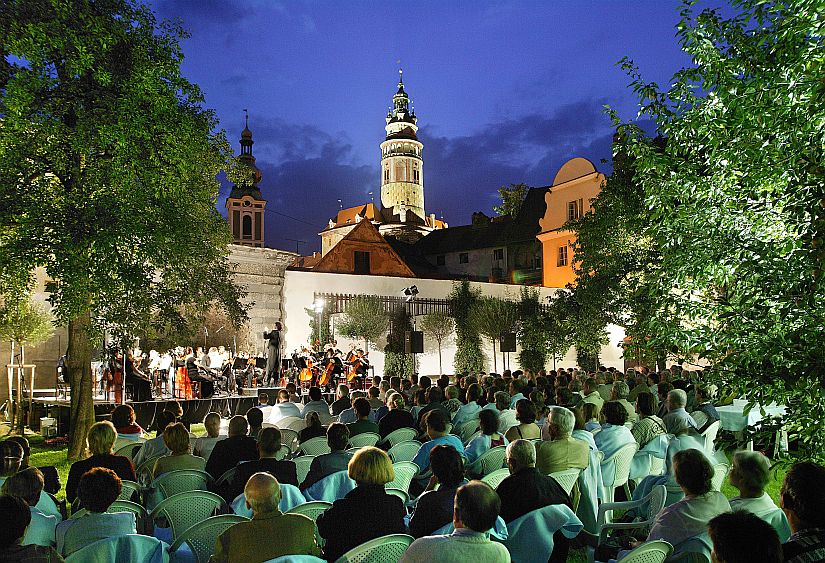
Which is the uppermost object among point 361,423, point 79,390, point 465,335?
point 465,335

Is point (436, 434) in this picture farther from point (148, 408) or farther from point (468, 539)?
point (148, 408)

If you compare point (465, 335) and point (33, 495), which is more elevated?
point (465, 335)

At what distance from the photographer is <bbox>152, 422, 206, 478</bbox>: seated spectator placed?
569 cm

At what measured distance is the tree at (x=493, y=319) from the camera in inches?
1088

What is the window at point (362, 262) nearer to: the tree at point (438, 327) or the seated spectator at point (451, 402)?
the tree at point (438, 327)

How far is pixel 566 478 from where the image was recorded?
5.35 metres

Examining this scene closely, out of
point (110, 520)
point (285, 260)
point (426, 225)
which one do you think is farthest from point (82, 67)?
point (426, 225)

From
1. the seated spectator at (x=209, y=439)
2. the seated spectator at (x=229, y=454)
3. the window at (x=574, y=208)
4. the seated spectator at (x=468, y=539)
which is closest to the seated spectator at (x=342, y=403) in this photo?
the seated spectator at (x=209, y=439)

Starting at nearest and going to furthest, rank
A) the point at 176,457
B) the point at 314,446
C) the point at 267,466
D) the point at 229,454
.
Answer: the point at 267,466 → the point at 176,457 → the point at 229,454 → the point at 314,446

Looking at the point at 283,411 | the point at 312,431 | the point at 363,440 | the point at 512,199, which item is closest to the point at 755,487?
the point at 363,440

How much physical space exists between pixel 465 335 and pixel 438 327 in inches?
45.1

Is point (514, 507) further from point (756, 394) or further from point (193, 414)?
point (193, 414)

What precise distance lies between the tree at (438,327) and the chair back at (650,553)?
24074 millimetres

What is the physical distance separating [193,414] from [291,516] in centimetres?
1234
